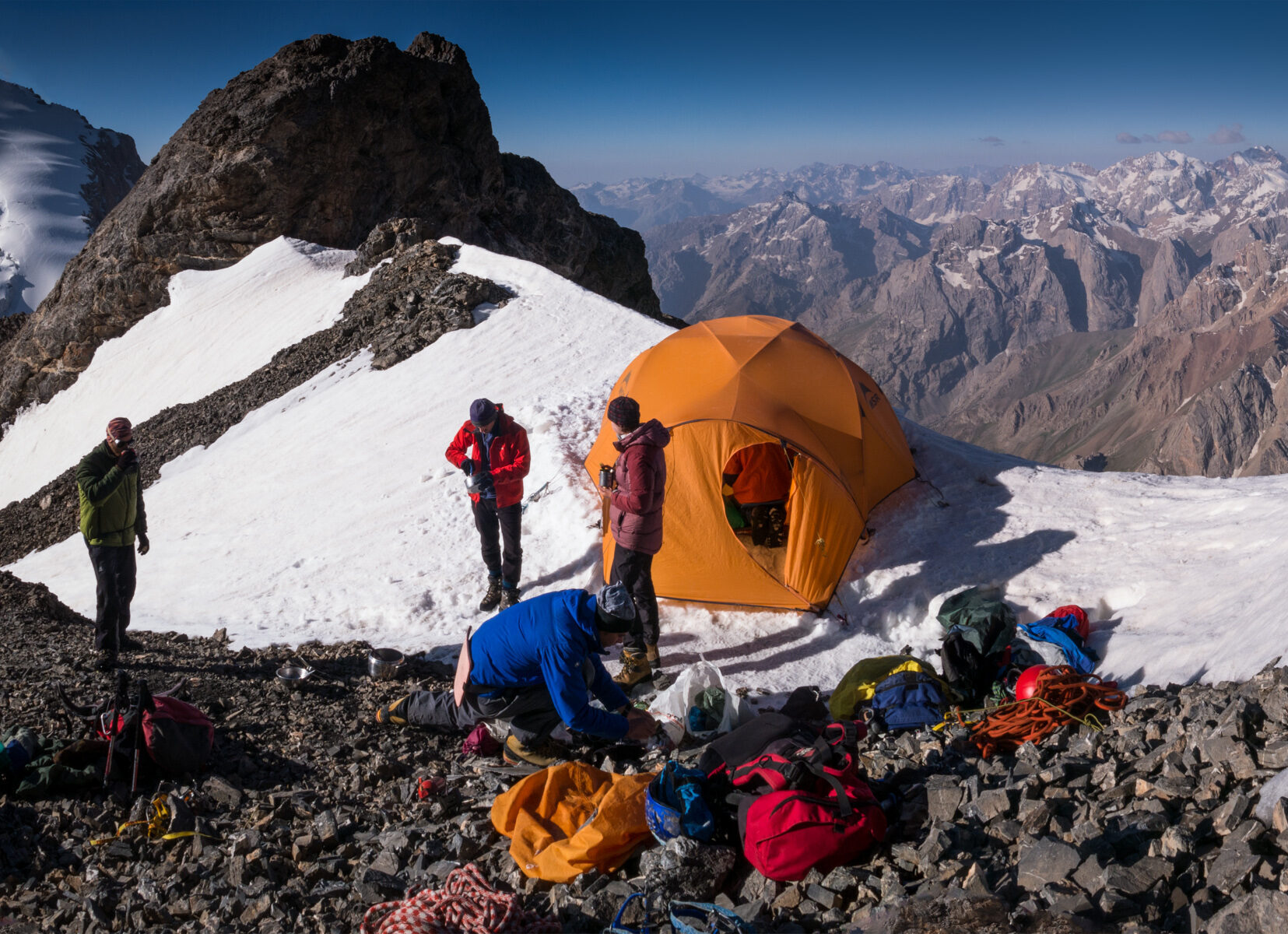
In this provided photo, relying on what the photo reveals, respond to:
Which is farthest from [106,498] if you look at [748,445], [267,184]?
[267,184]

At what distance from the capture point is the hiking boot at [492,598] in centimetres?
1008

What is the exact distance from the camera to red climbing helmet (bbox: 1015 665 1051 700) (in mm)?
6227

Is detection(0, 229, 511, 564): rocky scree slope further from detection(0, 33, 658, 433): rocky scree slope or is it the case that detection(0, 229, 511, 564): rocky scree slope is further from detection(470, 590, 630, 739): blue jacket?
detection(470, 590, 630, 739): blue jacket

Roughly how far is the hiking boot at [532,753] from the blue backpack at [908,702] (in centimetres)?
263

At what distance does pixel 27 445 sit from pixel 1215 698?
36644 millimetres

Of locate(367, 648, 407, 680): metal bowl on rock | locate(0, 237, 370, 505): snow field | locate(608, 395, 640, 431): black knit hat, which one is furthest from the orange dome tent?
locate(0, 237, 370, 505): snow field

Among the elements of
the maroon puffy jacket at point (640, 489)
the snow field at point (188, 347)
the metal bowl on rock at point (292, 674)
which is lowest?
the metal bowl on rock at point (292, 674)

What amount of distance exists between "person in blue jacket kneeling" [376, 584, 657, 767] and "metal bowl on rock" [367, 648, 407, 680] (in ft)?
5.29

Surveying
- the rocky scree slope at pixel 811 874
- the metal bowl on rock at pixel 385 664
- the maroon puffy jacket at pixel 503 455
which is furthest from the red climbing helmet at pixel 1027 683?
the metal bowl on rock at pixel 385 664

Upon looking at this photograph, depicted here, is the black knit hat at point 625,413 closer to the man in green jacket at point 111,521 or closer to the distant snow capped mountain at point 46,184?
the man in green jacket at point 111,521

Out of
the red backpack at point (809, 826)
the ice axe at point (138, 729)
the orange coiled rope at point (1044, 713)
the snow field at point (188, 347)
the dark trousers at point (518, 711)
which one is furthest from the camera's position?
the snow field at point (188, 347)

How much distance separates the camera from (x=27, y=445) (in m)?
29.6

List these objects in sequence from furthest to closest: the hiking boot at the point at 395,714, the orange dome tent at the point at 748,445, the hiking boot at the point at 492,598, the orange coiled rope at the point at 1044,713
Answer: the hiking boot at the point at 492,598 → the orange dome tent at the point at 748,445 → the hiking boot at the point at 395,714 → the orange coiled rope at the point at 1044,713

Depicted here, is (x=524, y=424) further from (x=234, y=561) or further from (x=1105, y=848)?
(x=1105, y=848)
